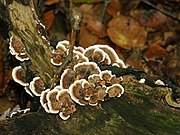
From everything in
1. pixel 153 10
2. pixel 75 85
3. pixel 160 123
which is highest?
pixel 153 10

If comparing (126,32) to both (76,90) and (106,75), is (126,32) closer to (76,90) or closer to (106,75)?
(106,75)

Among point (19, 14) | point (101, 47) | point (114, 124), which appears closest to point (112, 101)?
point (114, 124)

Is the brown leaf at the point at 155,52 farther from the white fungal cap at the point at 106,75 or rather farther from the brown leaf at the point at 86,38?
the white fungal cap at the point at 106,75

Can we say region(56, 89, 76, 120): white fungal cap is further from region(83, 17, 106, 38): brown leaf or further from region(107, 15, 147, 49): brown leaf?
region(83, 17, 106, 38): brown leaf

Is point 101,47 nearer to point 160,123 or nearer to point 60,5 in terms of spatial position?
point 160,123

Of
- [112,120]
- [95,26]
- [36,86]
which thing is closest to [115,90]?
[112,120]

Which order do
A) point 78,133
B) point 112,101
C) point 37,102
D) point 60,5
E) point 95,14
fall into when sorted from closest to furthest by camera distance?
point 78,133, point 112,101, point 37,102, point 60,5, point 95,14

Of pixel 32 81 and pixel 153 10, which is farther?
pixel 153 10

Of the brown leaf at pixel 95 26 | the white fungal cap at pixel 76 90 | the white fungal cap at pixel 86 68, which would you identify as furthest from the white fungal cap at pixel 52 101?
the brown leaf at pixel 95 26
